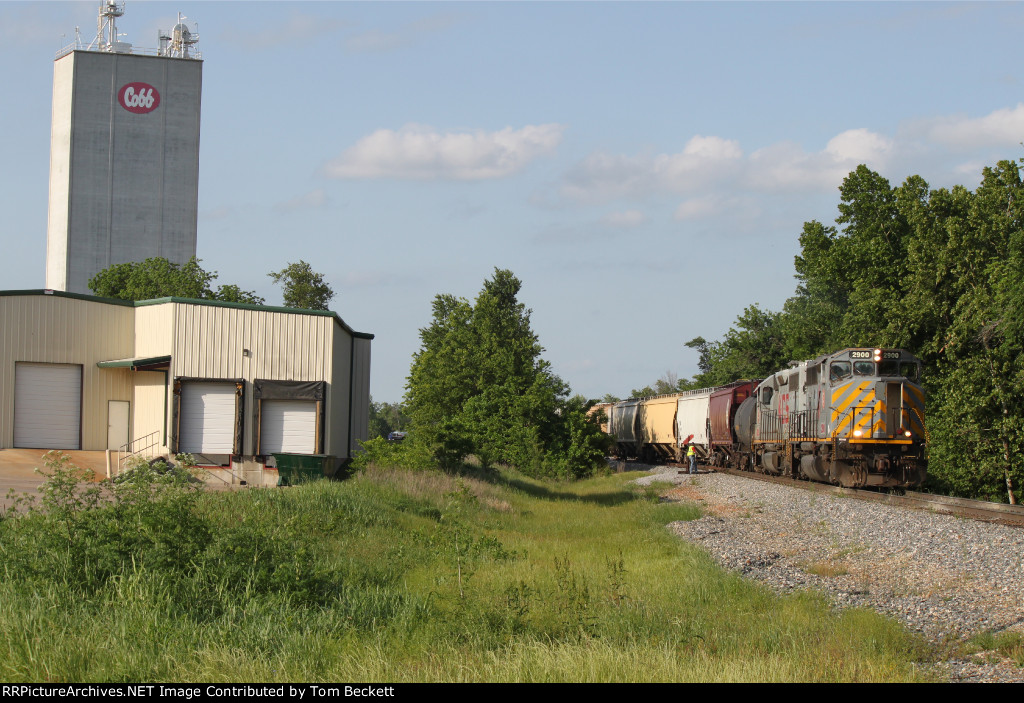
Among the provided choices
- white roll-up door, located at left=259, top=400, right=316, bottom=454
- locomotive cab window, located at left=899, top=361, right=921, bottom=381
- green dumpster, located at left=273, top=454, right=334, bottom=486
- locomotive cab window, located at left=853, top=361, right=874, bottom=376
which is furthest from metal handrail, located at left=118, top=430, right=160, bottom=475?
locomotive cab window, located at left=899, top=361, right=921, bottom=381

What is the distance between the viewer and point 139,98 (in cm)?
8281

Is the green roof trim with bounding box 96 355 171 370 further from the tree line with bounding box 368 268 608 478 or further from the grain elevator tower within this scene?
the grain elevator tower

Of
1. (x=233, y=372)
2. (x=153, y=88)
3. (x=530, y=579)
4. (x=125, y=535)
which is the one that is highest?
(x=153, y=88)

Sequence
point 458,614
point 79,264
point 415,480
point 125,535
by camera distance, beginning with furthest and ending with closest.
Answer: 1. point 79,264
2. point 415,480
3. point 125,535
4. point 458,614

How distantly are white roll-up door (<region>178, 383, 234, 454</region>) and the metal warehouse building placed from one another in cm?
3

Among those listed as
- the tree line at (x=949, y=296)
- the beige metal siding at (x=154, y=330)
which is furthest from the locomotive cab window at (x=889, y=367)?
the beige metal siding at (x=154, y=330)

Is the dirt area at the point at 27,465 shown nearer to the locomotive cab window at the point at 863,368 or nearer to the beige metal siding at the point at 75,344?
the beige metal siding at the point at 75,344

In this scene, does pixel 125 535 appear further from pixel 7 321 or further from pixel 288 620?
pixel 7 321

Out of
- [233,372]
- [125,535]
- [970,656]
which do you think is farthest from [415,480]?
[970,656]

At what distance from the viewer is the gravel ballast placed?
34.5 feet

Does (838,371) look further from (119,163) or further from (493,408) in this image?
(119,163)

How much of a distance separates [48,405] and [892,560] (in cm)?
2239
